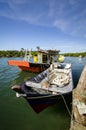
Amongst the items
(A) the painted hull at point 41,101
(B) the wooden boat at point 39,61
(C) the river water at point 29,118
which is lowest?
(C) the river water at point 29,118

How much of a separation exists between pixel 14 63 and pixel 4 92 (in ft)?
A: 23.6

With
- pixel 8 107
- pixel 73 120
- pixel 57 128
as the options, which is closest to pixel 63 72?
pixel 8 107

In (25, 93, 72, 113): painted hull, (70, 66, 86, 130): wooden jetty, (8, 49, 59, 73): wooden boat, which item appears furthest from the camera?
(8, 49, 59, 73): wooden boat

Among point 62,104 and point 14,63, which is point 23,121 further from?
point 14,63

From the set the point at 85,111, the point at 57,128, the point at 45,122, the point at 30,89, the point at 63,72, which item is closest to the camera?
the point at 85,111

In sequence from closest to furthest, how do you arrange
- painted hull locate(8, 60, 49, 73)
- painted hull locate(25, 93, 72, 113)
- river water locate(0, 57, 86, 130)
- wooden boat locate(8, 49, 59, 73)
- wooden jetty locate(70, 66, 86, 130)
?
wooden jetty locate(70, 66, 86, 130), river water locate(0, 57, 86, 130), painted hull locate(25, 93, 72, 113), painted hull locate(8, 60, 49, 73), wooden boat locate(8, 49, 59, 73)

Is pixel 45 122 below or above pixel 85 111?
below

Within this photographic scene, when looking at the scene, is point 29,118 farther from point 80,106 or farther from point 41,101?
point 80,106

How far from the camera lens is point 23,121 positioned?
7.09 m

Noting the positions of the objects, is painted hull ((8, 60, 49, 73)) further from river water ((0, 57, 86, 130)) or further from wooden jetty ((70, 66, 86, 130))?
wooden jetty ((70, 66, 86, 130))

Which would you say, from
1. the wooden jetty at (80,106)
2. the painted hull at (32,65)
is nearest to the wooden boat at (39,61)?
the painted hull at (32,65)

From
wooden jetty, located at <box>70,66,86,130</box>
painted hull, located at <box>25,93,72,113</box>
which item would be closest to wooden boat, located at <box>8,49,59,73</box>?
painted hull, located at <box>25,93,72,113</box>

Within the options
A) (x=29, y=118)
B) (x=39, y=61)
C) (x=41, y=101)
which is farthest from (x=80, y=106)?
(x=39, y=61)

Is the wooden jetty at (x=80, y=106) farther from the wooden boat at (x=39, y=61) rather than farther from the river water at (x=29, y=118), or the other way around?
the wooden boat at (x=39, y=61)
